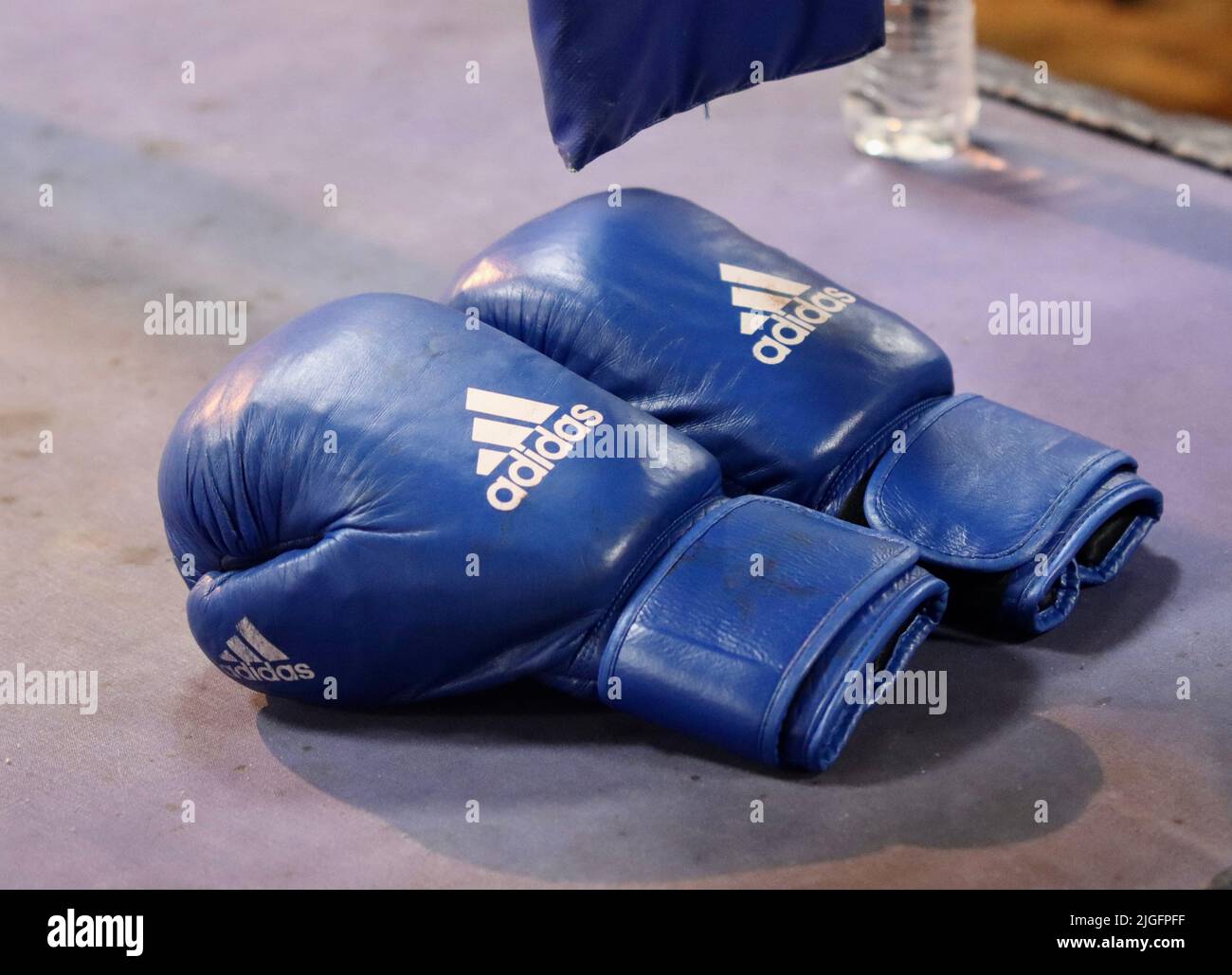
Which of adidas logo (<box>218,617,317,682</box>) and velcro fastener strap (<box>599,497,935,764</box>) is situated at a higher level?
velcro fastener strap (<box>599,497,935,764</box>)

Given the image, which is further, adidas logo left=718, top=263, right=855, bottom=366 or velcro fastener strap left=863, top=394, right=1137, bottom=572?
adidas logo left=718, top=263, right=855, bottom=366

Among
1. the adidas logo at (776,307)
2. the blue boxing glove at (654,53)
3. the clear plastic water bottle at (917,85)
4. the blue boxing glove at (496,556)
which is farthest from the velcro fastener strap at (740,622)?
the clear plastic water bottle at (917,85)

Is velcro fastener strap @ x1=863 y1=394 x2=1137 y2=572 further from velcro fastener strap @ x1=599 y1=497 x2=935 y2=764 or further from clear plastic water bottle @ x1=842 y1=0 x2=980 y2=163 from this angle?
clear plastic water bottle @ x1=842 y1=0 x2=980 y2=163

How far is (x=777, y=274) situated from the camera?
2559mm

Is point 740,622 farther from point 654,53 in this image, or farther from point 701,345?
point 654,53

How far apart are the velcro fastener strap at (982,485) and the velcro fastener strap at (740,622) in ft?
0.47

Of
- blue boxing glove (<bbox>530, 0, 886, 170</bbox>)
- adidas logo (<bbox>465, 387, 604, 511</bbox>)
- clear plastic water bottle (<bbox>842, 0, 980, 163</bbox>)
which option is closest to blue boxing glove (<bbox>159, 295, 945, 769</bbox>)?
adidas logo (<bbox>465, 387, 604, 511</bbox>)

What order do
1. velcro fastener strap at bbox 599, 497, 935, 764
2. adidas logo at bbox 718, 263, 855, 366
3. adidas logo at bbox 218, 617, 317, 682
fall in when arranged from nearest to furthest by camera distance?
1. velcro fastener strap at bbox 599, 497, 935, 764
2. adidas logo at bbox 218, 617, 317, 682
3. adidas logo at bbox 718, 263, 855, 366

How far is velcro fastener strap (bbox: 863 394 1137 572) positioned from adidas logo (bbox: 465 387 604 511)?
460 mm

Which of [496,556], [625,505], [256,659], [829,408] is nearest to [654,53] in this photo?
[829,408]

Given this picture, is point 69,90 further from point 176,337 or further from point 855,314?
point 855,314

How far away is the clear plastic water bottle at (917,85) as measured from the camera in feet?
12.7

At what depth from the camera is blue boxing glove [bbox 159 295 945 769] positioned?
6.93 feet

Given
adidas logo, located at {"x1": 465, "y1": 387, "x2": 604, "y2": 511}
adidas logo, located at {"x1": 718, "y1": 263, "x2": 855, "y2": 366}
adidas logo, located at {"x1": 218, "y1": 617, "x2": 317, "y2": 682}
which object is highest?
adidas logo, located at {"x1": 718, "y1": 263, "x2": 855, "y2": 366}
